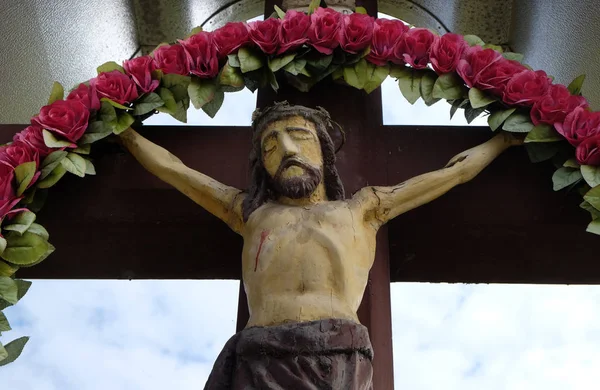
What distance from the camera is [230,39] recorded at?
9.11ft

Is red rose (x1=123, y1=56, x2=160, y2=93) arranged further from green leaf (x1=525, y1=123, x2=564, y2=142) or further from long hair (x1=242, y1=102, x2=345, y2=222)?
green leaf (x1=525, y1=123, x2=564, y2=142)

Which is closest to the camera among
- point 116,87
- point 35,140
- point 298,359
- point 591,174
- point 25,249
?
point 298,359

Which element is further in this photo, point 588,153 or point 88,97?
point 88,97

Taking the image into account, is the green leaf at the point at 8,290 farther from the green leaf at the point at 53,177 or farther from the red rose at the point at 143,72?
the red rose at the point at 143,72

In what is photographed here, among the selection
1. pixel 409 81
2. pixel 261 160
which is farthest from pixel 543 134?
pixel 261 160

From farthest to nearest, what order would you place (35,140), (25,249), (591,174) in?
(35,140)
(591,174)
(25,249)

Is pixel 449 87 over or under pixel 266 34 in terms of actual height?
under

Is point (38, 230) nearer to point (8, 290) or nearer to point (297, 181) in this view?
point (8, 290)

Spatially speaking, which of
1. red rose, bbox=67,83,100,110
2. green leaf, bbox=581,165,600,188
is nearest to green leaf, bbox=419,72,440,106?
green leaf, bbox=581,165,600,188

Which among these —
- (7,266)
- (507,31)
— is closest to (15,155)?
(7,266)

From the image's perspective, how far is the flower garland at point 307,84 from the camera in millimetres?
2607

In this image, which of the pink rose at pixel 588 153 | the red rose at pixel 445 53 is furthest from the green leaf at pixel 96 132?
the pink rose at pixel 588 153

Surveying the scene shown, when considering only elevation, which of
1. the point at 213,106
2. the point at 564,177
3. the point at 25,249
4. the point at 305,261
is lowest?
the point at 305,261

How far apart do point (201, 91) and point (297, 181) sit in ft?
1.97
